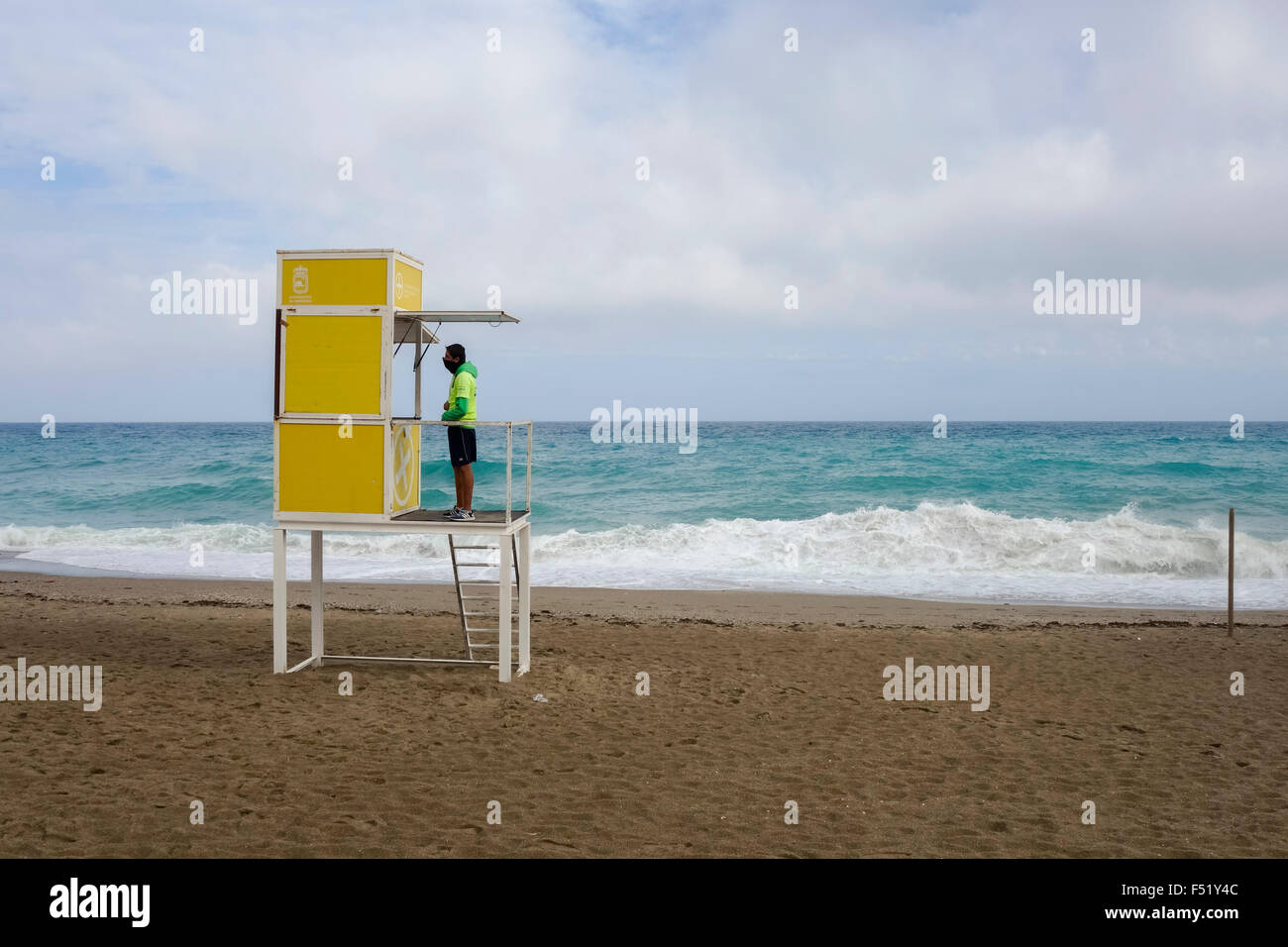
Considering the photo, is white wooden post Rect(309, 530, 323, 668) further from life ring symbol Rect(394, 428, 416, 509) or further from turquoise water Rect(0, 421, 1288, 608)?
turquoise water Rect(0, 421, 1288, 608)

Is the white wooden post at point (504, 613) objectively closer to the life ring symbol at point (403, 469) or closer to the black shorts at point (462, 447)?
the black shorts at point (462, 447)

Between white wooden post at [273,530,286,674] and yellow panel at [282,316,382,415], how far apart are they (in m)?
1.30

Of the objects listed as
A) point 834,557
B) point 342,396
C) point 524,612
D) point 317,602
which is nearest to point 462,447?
point 342,396

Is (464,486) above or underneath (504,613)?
above

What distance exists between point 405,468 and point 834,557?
14037mm

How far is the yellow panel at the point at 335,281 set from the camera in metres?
9.16

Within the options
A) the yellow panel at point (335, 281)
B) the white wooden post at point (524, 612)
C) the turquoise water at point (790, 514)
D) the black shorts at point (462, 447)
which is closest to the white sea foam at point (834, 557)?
the turquoise water at point (790, 514)

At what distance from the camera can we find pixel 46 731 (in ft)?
25.0

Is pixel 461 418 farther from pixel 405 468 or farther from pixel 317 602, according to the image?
pixel 317 602

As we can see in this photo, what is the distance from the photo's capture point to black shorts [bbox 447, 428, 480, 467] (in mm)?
9445

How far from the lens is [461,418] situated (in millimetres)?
9344

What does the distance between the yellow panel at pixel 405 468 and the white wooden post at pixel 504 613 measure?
119 cm
